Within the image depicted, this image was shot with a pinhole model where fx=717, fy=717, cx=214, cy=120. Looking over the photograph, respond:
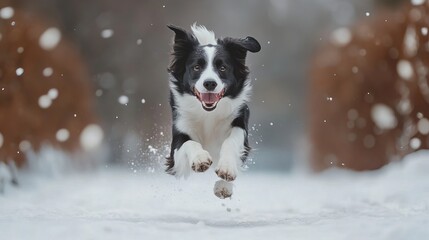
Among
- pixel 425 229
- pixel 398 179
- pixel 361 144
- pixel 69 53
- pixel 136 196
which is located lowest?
pixel 425 229

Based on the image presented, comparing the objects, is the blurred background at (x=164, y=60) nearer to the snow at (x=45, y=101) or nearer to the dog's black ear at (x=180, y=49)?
the snow at (x=45, y=101)

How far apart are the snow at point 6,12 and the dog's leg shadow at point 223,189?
5095mm

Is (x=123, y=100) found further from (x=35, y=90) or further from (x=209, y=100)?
(x=209, y=100)

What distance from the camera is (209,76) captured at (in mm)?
A: 6312

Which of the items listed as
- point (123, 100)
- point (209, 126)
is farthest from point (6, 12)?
point (209, 126)

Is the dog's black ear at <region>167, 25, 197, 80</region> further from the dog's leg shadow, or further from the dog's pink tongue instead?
the dog's leg shadow

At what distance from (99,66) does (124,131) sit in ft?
4.23

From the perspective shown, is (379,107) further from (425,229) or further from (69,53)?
(425,229)

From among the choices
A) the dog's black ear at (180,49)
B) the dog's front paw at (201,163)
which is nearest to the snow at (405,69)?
the dog's black ear at (180,49)

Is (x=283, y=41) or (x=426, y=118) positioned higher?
(x=283, y=41)

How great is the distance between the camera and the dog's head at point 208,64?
20.7ft

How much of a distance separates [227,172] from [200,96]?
75 cm

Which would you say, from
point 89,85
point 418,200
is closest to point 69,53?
point 89,85

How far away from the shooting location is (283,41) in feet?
44.6
